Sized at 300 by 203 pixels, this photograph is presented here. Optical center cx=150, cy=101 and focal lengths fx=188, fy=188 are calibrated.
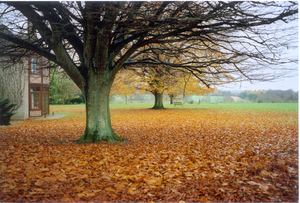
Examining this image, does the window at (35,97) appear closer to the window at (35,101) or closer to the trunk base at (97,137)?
the window at (35,101)

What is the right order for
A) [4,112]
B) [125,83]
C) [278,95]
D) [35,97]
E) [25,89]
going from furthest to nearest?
[125,83] < [35,97] < [25,89] < [4,112] < [278,95]

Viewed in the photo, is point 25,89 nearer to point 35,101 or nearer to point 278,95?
point 35,101

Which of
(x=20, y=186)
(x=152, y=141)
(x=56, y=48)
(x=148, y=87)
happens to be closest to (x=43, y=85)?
(x=148, y=87)

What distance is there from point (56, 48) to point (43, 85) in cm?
1278

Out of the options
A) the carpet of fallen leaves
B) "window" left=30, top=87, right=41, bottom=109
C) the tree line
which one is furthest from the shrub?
the tree line

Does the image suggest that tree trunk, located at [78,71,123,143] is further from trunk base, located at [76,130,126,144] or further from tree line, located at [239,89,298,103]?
tree line, located at [239,89,298,103]

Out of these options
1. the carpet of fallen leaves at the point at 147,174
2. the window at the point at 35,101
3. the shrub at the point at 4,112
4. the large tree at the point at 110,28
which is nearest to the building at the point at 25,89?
the window at the point at 35,101

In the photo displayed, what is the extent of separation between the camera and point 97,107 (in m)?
6.15

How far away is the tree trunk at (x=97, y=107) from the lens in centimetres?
608

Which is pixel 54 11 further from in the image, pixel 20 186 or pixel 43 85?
pixel 43 85

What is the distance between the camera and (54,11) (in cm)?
531

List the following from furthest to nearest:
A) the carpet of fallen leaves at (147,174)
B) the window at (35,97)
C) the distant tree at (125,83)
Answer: the distant tree at (125,83) < the window at (35,97) < the carpet of fallen leaves at (147,174)

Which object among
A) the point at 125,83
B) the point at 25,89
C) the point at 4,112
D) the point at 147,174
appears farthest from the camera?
the point at 125,83

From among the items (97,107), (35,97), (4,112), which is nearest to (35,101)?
(35,97)
